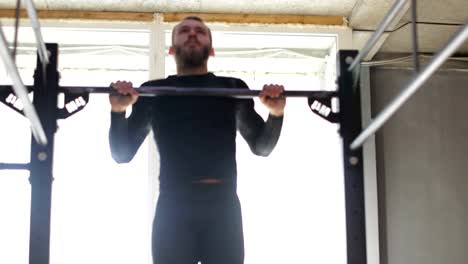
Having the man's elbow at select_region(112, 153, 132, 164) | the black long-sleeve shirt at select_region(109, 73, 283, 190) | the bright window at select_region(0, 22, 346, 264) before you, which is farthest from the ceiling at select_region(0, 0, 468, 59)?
the man's elbow at select_region(112, 153, 132, 164)

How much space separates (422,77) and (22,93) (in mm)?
1042

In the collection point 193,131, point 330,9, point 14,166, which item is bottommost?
point 14,166

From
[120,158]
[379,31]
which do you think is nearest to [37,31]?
Answer: [120,158]

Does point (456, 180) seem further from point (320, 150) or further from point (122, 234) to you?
point (122, 234)

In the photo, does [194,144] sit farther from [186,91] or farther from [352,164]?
[352,164]

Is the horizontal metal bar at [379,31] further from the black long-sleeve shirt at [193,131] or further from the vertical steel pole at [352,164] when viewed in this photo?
the black long-sleeve shirt at [193,131]

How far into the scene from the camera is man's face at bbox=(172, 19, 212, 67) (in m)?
2.15

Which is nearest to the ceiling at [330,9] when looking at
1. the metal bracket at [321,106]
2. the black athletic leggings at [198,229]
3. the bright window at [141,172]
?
the bright window at [141,172]

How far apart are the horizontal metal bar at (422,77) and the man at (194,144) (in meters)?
0.28

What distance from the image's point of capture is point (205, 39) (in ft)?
7.13

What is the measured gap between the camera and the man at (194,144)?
1.96m

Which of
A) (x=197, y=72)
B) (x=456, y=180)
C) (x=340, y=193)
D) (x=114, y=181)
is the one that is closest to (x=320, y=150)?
(x=340, y=193)

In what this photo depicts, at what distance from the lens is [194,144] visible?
203 cm

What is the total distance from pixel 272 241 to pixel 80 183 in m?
1.12
